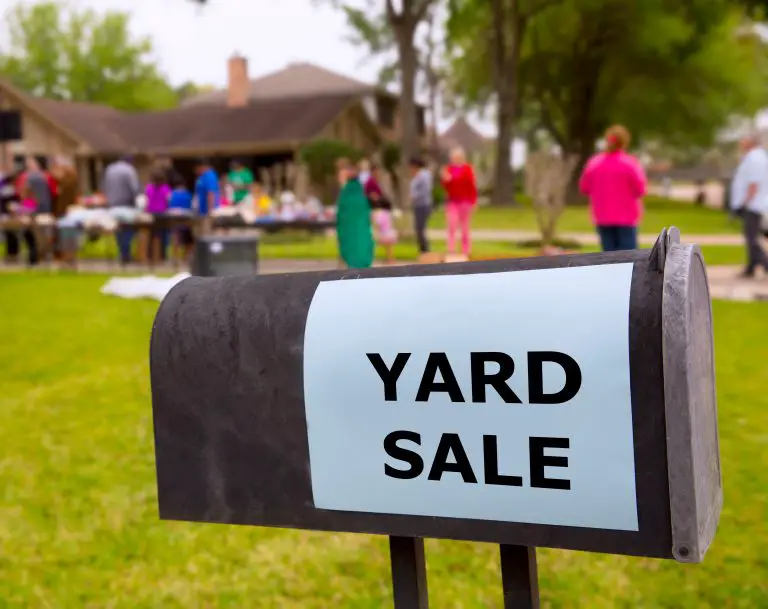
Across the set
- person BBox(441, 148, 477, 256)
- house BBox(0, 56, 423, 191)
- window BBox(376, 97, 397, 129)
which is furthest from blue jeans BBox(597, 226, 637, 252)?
window BBox(376, 97, 397, 129)

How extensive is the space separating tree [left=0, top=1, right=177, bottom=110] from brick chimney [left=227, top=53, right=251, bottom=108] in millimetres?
27553

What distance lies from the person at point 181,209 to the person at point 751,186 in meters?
9.26

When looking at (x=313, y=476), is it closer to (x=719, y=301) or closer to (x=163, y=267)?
(x=719, y=301)

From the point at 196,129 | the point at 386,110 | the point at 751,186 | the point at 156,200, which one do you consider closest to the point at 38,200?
the point at 156,200

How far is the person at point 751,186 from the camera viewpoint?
42.7 ft

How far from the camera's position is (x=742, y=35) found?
202 feet

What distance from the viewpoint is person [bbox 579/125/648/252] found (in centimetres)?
1056

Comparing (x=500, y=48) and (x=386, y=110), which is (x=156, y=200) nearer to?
(x=500, y=48)

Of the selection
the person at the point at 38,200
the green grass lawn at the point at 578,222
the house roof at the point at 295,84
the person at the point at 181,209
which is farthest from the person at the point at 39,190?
the house roof at the point at 295,84

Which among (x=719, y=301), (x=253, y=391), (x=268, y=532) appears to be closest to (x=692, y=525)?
(x=253, y=391)

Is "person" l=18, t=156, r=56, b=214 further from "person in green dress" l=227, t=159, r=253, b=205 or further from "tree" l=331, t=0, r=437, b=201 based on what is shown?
"tree" l=331, t=0, r=437, b=201

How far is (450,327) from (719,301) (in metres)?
10.6

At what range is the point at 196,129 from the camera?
5034cm

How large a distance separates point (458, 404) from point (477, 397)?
0.04 metres
